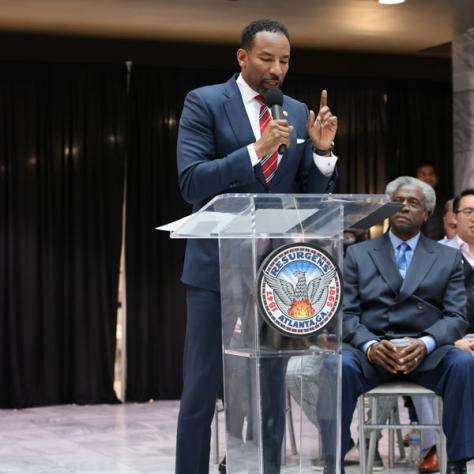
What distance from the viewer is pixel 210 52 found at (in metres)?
9.13

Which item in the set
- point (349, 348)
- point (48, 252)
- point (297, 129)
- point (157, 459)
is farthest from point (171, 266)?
point (297, 129)

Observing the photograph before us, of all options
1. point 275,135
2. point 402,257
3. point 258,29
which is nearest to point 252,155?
point 275,135

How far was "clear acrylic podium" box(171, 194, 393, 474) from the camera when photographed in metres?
2.69

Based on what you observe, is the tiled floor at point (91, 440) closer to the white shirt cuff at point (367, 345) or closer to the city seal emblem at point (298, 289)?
the white shirt cuff at point (367, 345)

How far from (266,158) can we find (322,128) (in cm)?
18

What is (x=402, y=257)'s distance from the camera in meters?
4.53

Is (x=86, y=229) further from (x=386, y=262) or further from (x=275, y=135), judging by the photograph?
(x=275, y=135)

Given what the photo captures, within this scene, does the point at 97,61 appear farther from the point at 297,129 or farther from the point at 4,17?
the point at 297,129

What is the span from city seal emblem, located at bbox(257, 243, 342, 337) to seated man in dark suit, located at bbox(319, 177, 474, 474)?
146 centimetres

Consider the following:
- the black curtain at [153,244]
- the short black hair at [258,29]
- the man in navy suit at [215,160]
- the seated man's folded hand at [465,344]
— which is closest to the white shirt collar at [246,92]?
the man in navy suit at [215,160]

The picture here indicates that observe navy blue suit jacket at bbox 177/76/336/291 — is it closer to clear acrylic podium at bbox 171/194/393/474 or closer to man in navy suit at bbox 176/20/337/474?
man in navy suit at bbox 176/20/337/474

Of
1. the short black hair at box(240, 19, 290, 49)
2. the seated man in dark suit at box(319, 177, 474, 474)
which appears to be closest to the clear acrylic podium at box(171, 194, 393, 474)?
the short black hair at box(240, 19, 290, 49)

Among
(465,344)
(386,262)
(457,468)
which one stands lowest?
(457,468)

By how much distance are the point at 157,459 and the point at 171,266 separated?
3.32 meters
